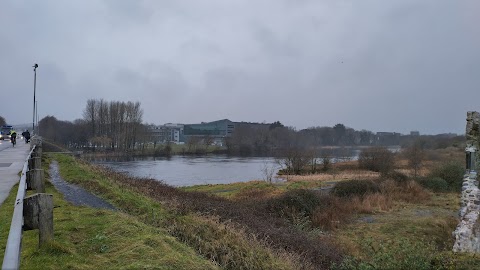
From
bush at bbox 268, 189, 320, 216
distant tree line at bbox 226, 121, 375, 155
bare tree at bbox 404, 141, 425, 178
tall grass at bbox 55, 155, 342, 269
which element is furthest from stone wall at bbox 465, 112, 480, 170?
distant tree line at bbox 226, 121, 375, 155

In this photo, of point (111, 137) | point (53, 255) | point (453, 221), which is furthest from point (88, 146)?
point (53, 255)

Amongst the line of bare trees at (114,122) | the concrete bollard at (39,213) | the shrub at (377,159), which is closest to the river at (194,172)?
the shrub at (377,159)

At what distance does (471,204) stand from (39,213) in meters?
12.9

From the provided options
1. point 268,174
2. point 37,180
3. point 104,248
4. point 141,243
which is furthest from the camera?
point 268,174

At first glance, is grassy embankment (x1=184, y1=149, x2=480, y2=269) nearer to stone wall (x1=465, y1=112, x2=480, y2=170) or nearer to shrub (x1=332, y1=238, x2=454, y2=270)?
shrub (x1=332, y1=238, x2=454, y2=270)

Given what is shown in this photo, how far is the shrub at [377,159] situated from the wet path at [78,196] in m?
34.2

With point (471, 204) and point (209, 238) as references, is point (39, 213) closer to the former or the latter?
point (209, 238)

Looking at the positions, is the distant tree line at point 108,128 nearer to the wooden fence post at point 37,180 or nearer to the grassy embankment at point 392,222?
the grassy embankment at point 392,222

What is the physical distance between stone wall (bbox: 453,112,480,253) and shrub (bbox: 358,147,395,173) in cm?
2716

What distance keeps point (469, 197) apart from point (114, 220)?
11.5 meters

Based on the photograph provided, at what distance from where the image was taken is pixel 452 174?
29562mm

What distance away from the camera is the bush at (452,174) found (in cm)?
2917

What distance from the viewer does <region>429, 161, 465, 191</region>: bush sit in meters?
29.2

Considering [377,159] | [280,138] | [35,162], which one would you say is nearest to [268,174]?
[377,159]
